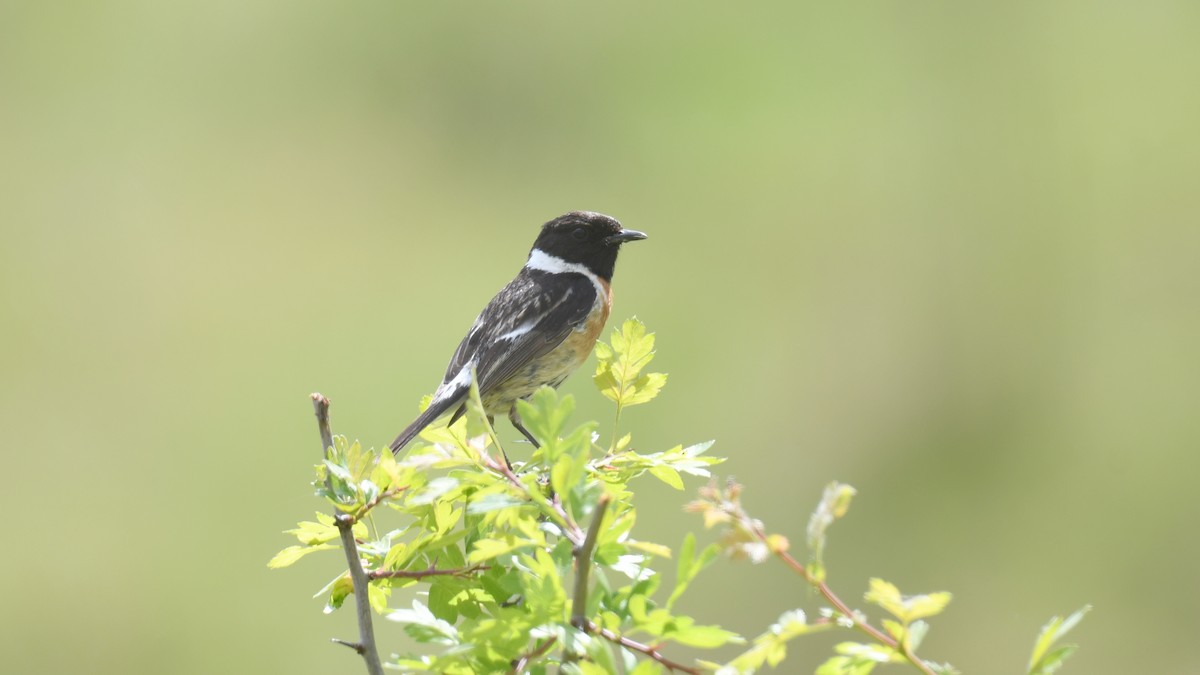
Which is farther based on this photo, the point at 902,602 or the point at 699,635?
the point at 699,635

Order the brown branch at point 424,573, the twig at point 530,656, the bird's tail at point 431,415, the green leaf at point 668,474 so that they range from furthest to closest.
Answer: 1. the bird's tail at point 431,415
2. the green leaf at point 668,474
3. the brown branch at point 424,573
4. the twig at point 530,656

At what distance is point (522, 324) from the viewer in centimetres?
389

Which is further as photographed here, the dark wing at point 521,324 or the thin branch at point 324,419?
the dark wing at point 521,324

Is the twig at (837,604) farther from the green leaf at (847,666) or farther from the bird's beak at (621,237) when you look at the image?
the bird's beak at (621,237)

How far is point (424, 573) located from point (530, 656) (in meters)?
0.31

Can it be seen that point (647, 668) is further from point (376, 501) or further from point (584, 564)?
point (376, 501)

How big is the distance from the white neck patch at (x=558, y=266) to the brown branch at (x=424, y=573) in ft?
7.81

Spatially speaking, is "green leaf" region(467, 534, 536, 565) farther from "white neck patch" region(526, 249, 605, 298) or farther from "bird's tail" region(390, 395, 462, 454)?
"white neck patch" region(526, 249, 605, 298)

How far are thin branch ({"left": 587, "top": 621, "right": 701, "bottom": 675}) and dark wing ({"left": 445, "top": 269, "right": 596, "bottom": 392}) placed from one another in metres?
2.09

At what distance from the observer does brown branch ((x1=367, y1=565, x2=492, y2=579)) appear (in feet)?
6.07

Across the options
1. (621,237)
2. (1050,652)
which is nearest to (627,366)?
(1050,652)

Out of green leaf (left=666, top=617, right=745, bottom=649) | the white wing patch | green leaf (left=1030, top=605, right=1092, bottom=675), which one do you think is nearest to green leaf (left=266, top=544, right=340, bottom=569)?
green leaf (left=666, top=617, right=745, bottom=649)

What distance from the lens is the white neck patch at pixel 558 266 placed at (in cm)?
425

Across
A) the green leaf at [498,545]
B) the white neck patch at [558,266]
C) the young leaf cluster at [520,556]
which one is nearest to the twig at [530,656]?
the young leaf cluster at [520,556]
